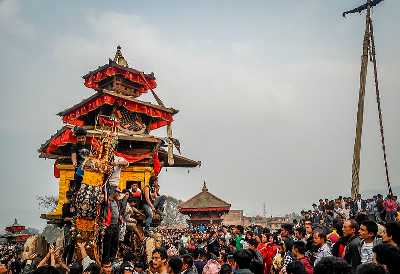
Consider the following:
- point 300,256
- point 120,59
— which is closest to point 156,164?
point 120,59

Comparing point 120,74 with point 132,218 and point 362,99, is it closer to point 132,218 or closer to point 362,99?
point 132,218

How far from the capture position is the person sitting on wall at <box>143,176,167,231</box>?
1392cm

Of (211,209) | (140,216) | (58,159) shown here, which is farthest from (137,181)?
(211,209)

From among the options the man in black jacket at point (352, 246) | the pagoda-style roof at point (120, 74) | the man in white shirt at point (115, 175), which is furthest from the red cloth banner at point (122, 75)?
the man in black jacket at point (352, 246)

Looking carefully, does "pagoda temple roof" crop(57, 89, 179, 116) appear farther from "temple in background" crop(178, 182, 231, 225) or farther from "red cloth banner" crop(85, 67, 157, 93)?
"temple in background" crop(178, 182, 231, 225)

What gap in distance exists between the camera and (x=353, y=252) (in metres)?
6.11

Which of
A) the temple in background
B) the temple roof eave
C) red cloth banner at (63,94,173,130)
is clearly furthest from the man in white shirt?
the temple roof eave

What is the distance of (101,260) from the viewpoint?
996 centimetres

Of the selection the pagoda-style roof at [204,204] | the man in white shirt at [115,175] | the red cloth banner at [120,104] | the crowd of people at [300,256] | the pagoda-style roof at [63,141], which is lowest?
the crowd of people at [300,256]

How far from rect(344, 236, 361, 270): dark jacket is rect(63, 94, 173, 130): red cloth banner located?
12.5 m

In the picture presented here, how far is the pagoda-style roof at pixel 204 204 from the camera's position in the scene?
37.7 meters

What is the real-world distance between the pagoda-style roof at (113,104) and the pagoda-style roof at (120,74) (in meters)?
3.23

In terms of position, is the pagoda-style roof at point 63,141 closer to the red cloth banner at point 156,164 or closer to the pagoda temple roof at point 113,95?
the red cloth banner at point 156,164

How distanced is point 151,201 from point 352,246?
969 cm
